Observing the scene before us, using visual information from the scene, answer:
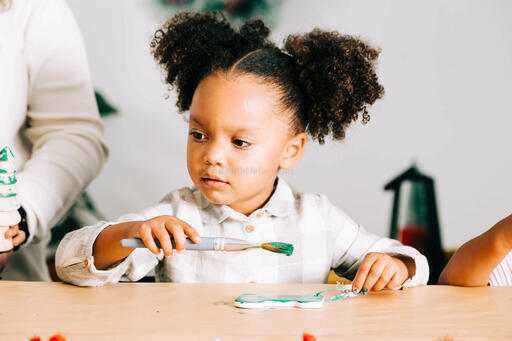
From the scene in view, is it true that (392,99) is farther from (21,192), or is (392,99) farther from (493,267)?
(21,192)

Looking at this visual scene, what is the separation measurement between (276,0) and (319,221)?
676 millimetres

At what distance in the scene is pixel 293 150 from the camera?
3.09 ft

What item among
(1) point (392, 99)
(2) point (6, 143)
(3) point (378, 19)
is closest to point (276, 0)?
(3) point (378, 19)

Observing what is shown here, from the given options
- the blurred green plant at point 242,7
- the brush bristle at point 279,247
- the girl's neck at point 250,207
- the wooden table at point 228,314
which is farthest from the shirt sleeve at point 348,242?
the blurred green plant at point 242,7

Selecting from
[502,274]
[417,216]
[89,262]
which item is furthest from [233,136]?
[417,216]

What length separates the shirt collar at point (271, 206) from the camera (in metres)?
0.92

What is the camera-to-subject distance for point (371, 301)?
0.68m

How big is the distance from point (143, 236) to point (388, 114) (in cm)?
91

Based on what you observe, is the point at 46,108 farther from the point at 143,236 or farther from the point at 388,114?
the point at 388,114

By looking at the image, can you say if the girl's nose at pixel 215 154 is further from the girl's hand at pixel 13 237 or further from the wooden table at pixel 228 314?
the girl's hand at pixel 13 237

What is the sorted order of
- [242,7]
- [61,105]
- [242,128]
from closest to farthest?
[242,128] → [61,105] → [242,7]

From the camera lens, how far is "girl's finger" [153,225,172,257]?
0.67m

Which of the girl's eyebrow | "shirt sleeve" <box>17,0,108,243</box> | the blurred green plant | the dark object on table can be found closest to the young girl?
the girl's eyebrow

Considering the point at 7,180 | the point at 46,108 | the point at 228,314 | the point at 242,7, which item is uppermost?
the point at 242,7
